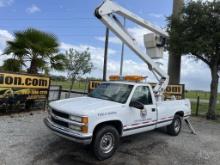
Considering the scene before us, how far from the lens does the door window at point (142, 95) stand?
662 centimetres

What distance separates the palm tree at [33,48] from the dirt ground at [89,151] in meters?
3.50

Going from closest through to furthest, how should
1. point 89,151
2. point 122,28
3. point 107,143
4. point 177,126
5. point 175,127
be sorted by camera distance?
point 107,143 → point 89,151 → point 122,28 → point 175,127 → point 177,126

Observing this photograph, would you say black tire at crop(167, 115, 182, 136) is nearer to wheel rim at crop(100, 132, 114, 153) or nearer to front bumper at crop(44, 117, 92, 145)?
wheel rim at crop(100, 132, 114, 153)

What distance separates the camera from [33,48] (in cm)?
1105

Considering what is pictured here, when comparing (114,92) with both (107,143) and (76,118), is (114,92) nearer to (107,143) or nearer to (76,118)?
(107,143)

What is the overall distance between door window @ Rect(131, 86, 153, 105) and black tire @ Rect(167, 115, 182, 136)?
1730 mm

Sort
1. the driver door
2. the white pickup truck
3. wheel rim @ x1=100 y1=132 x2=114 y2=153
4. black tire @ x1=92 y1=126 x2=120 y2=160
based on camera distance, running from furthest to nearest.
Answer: the driver door < wheel rim @ x1=100 y1=132 x2=114 y2=153 < black tire @ x1=92 y1=126 x2=120 y2=160 < the white pickup truck

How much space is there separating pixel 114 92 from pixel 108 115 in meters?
1.21

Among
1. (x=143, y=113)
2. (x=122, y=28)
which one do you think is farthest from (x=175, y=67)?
(x=143, y=113)

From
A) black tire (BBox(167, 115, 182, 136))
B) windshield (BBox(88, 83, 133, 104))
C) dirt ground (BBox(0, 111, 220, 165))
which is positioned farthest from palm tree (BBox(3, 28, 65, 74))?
black tire (BBox(167, 115, 182, 136))

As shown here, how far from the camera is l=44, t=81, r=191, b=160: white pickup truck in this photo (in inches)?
206

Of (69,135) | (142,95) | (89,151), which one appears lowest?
(89,151)

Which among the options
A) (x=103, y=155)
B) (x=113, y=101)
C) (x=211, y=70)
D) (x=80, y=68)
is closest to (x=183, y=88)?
(x=211, y=70)

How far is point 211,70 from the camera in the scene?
12.9 meters
